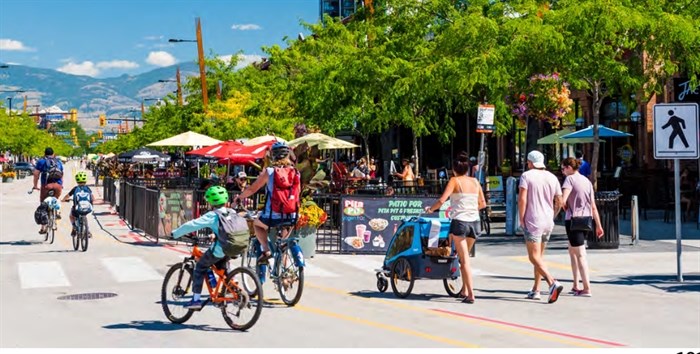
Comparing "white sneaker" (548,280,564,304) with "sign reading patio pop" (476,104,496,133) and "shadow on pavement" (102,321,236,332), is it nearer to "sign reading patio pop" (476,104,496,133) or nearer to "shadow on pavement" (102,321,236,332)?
"shadow on pavement" (102,321,236,332)

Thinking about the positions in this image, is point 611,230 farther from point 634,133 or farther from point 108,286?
point 634,133

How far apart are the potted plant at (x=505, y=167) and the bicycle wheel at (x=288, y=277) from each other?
25816mm

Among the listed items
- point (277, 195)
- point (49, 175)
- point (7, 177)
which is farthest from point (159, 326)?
point (7, 177)

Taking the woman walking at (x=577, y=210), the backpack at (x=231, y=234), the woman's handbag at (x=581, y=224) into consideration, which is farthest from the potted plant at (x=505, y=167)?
the backpack at (x=231, y=234)

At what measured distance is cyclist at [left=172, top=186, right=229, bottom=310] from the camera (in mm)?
9344

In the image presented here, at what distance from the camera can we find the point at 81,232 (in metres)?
18.4

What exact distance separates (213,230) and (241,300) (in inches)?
30.6

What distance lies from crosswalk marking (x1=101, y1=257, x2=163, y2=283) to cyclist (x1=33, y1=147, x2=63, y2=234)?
409cm

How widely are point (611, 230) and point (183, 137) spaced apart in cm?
1913

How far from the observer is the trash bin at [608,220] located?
1775 centimetres

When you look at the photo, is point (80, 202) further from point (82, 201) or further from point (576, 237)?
point (576, 237)

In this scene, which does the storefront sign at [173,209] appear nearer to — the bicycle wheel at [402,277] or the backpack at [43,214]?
the backpack at [43,214]

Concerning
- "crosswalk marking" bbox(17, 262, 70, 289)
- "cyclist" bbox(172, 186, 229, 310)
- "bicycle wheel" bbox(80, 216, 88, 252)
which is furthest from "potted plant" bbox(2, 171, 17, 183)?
"cyclist" bbox(172, 186, 229, 310)

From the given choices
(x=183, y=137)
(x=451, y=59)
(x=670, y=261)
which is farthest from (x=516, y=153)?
(x=670, y=261)
